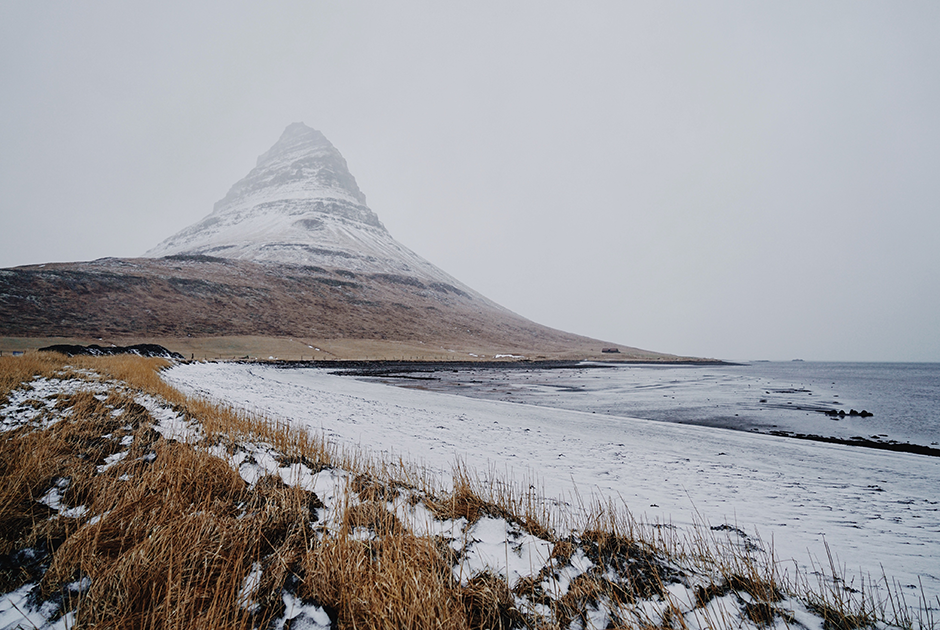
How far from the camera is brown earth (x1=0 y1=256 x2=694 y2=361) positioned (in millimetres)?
52375

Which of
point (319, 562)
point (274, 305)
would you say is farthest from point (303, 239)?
point (319, 562)

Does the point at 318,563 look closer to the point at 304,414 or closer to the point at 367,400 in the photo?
the point at 304,414

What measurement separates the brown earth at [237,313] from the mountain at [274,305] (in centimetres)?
28

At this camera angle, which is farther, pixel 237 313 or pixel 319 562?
pixel 237 313

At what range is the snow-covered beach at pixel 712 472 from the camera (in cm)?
477

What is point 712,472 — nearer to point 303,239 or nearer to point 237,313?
point 237,313

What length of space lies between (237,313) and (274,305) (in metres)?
9.07

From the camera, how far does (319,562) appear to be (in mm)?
2682

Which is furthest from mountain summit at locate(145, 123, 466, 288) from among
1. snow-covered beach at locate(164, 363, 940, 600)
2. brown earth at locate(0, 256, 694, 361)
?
snow-covered beach at locate(164, 363, 940, 600)

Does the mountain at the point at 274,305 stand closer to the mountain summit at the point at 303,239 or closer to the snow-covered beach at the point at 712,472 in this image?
the mountain summit at the point at 303,239

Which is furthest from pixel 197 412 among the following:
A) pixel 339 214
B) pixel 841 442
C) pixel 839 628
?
pixel 339 214

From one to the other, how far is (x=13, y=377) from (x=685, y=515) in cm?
1467

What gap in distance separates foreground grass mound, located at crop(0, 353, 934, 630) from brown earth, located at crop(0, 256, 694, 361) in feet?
173

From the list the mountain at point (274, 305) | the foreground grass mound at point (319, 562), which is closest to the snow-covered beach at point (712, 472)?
the foreground grass mound at point (319, 562)
